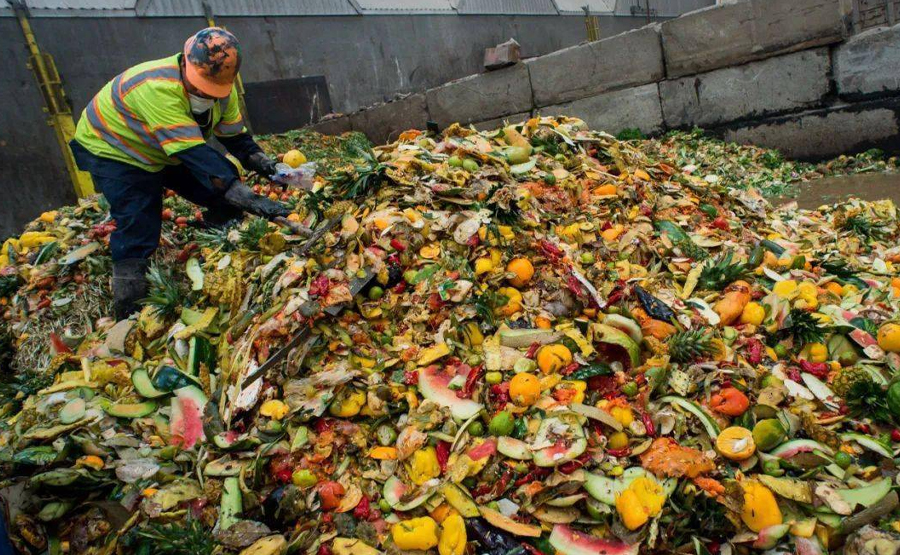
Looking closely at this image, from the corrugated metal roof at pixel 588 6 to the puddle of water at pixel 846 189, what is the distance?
15.6 metres

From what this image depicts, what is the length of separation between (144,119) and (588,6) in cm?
2101

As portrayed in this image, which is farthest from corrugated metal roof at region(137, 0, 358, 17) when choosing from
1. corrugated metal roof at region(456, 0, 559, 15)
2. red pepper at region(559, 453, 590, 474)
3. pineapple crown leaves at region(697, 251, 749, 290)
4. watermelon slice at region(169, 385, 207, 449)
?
red pepper at region(559, 453, 590, 474)

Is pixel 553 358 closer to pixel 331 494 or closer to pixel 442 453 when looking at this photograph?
pixel 442 453

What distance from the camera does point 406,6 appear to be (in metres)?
14.3

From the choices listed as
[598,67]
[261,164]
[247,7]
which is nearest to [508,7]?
[247,7]

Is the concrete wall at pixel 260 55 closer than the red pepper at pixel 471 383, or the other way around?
the red pepper at pixel 471 383

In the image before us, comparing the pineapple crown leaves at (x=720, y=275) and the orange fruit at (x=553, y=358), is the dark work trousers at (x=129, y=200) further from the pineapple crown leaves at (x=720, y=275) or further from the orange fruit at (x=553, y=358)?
the pineapple crown leaves at (x=720, y=275)

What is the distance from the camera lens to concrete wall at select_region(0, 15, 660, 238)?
8.44m

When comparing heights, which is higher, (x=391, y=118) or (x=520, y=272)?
(x=391, y=118)

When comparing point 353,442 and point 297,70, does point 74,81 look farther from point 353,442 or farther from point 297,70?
point 353,442

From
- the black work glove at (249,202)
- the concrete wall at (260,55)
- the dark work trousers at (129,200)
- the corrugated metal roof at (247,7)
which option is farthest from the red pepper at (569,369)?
the corrugated metal roof at (247,7)

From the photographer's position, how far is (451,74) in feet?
51.9

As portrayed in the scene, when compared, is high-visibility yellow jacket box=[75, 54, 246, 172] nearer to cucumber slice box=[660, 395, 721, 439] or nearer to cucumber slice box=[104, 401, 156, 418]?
cucumber slice box=[104, 401, 156, 418]

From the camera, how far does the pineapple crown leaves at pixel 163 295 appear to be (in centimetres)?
368
